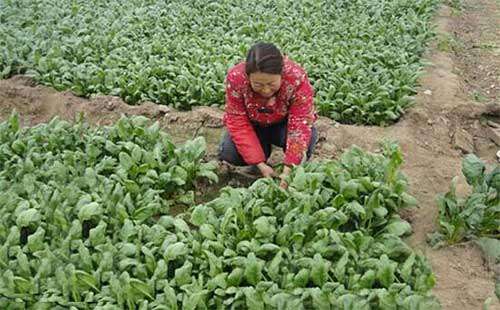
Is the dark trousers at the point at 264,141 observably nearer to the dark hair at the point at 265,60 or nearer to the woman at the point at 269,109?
the woman at the point at 269,109

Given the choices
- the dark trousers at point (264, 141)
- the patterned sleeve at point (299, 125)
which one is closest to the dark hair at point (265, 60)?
the patterned sleeve at point (299, 125)

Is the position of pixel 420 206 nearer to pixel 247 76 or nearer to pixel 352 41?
pixel 247 76

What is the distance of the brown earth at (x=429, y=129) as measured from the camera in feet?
14.0

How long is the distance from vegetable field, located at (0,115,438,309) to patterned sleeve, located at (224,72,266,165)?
0.35 metres

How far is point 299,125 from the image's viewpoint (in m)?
4.92

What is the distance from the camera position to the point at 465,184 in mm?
5254

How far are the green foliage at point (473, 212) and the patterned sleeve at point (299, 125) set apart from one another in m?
1.07

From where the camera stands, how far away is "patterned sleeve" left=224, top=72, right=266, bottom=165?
16.5 feet

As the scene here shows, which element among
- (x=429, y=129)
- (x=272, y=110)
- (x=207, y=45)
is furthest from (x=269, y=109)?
(x=207, y=45)

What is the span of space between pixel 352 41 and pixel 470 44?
2.31 m

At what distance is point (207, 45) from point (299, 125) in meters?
3.55

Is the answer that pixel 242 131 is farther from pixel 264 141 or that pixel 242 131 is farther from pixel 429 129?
pixel 429 129

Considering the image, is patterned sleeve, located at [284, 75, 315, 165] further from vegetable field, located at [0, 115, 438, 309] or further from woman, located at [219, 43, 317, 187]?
vegetable field, located at [0, 115, 438, 309]

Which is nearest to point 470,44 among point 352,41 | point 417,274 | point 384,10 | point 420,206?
point 384,10
